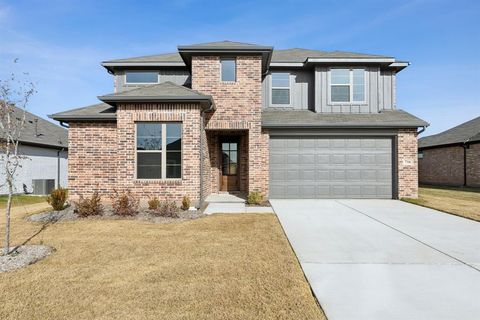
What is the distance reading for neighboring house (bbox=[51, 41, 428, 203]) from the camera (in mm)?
9469

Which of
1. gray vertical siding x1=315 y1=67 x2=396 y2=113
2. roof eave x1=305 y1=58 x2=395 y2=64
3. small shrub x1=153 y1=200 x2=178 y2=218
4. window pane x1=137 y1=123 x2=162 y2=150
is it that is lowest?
small shrub x1=153 y1=200 x2=178 y2=218

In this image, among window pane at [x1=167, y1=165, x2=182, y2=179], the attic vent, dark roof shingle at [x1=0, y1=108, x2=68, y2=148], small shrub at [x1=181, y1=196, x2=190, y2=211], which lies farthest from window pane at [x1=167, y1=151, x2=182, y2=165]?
the attic vent

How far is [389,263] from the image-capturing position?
4656 mm

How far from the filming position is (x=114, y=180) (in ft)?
33.3

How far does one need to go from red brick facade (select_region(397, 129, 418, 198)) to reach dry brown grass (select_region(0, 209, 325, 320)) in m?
8.29

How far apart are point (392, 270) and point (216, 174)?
9.50 meters

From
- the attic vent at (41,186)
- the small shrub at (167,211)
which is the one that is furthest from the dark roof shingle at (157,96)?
the attic vent at (41,186)

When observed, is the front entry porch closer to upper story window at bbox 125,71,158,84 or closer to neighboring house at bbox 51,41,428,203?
neighboring house at bbox 51,41,428,203

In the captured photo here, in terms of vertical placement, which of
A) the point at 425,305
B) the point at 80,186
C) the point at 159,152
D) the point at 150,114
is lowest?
the point at 425,305

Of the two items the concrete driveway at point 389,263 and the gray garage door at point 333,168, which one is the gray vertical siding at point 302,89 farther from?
the concrete driveway at point 389,263

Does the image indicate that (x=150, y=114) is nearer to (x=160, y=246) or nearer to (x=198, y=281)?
(x=160, y=246)

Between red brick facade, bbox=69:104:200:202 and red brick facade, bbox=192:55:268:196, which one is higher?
red brick facade, bbox=192:55:268:196

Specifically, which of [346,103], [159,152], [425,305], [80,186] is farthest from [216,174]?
[425,305]

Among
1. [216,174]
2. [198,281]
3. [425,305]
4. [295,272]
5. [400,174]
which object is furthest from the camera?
[216,174]
